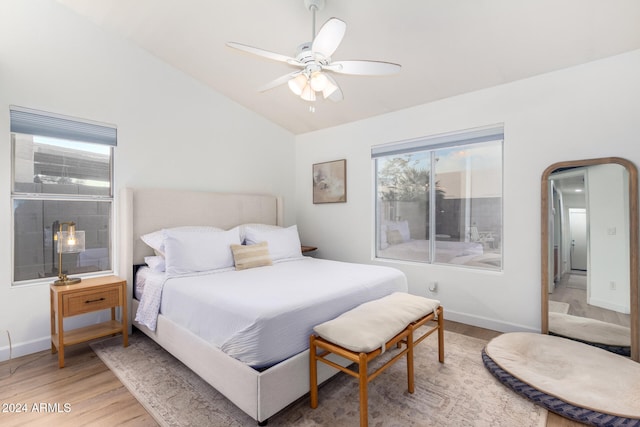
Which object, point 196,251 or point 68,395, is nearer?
point 68,395

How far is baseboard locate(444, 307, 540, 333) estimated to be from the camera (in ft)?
9.37

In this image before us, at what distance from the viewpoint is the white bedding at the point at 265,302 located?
1694mm

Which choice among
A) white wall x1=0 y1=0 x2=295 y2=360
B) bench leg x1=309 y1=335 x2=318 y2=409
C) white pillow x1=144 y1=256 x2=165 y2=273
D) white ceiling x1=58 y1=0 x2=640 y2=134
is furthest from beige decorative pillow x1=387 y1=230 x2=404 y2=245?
white pillow x1=144 y1=256 x2=165 y2=273

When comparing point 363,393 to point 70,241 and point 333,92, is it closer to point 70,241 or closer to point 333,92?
point 333,92

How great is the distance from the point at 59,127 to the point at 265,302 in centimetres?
249

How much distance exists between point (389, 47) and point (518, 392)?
268 centimetres

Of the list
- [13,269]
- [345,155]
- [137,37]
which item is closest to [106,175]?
[13,269]

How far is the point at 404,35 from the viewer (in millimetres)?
2479

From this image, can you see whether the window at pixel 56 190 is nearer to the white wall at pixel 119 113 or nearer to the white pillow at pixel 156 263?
the white wall at pixel 119 113

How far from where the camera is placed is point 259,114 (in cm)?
424

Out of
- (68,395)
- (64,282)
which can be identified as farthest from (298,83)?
(68,395)


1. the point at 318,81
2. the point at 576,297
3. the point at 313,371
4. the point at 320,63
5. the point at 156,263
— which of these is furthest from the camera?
the point at 156,263

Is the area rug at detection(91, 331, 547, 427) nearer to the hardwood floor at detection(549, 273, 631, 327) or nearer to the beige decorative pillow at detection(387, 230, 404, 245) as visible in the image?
the hardwood floor at detection(549, 273, 631, 327)

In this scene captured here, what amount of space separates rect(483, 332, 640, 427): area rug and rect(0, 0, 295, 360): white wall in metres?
3.33
